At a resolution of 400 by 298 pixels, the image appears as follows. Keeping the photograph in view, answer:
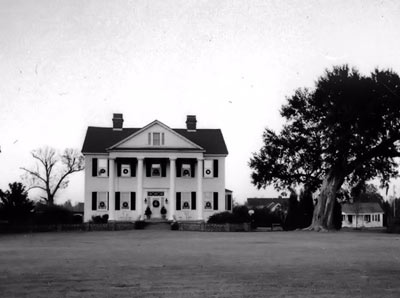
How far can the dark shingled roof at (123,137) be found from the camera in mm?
57969

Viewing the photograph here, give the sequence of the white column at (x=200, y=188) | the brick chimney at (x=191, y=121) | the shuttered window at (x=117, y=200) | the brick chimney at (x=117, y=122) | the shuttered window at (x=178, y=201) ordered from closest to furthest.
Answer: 1. the white column at (x=200, y=188)
2. the shuttered window at (x=117, y=200)
3. the shuttered window at (x=178, y=201)
4. the brick chimney at (x=117, y=122)
5. the brick chimney at (x=191, y=121)

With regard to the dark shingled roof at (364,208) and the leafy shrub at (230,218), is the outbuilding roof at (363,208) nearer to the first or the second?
the dark shingled roof at (364,208)

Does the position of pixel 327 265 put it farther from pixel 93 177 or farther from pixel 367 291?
pixel 93 177

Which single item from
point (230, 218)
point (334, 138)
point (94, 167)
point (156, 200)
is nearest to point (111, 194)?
point (94, 167)

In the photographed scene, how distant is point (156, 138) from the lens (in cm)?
5653

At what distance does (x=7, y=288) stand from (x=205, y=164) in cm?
4730

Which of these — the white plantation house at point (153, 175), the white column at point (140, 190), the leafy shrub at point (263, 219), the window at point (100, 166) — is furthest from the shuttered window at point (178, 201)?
the leafy shrub at point (263, 219)

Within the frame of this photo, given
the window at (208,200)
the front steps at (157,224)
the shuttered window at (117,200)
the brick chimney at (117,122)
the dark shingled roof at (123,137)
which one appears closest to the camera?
the front steps at (157,224)

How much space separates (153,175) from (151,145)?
3.27 metres

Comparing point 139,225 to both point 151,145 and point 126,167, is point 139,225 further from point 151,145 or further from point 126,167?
point 151,145

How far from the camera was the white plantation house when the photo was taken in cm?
5609

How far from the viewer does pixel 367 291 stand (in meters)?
11.2

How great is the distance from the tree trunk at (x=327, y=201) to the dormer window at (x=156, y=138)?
1687 cm

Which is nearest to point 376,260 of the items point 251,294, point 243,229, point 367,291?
point 367,291
